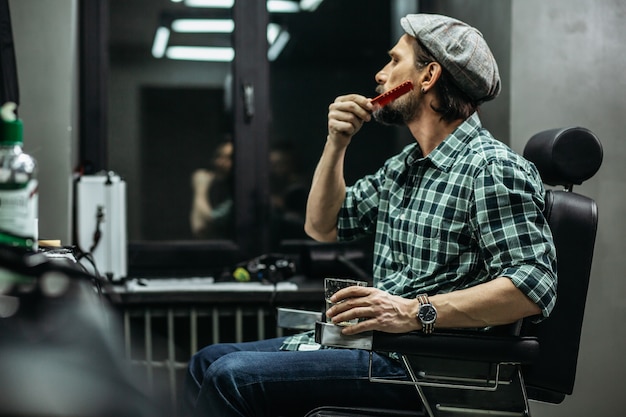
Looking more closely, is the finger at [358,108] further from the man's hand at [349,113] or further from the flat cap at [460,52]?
the flat cap at [460,52]

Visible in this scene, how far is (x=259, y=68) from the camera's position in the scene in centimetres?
292


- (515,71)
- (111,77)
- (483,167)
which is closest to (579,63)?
(515,71)

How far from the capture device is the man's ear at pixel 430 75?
1690 millimetres

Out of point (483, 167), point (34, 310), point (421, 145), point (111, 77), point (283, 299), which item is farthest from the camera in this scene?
point (111, 77)

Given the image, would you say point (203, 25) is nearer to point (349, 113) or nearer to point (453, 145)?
point (349, 113)

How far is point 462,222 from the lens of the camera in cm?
155

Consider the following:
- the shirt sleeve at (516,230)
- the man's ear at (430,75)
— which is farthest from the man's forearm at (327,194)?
the shirt sleeve at (516,230)

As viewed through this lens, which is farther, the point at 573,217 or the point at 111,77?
the point at 111,77

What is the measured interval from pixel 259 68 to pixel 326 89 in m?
0.29

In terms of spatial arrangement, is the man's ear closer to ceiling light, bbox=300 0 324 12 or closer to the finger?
the finger

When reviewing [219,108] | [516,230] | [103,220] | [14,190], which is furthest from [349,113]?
[219,108]

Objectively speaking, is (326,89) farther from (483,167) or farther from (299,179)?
(483,167)

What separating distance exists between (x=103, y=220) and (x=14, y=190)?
164 cm

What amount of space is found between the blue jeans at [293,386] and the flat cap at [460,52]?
67 centimetres
